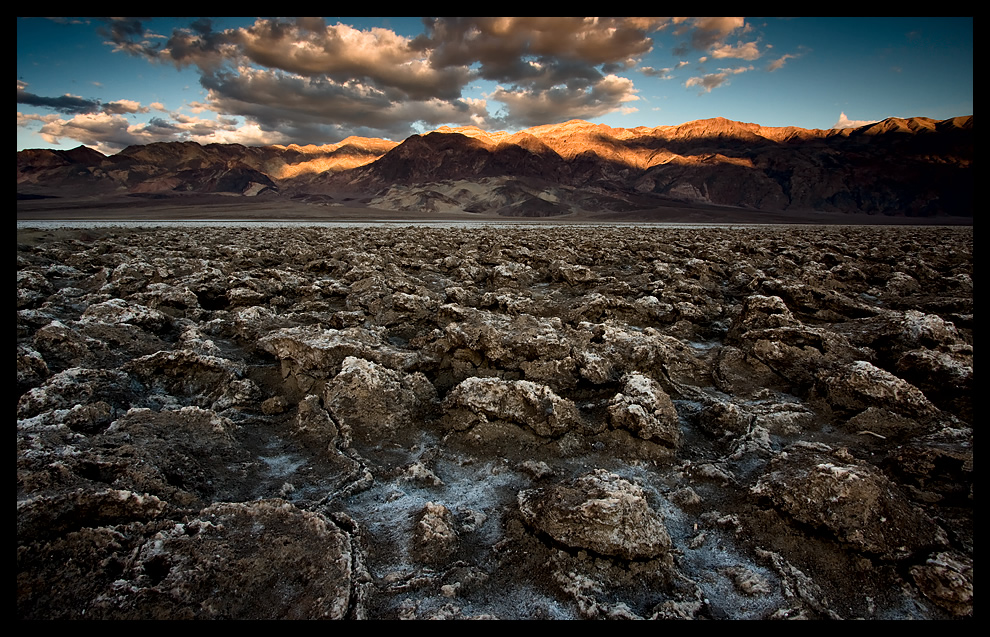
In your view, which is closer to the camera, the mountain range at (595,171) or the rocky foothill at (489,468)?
the rocky foothill at (489,468)

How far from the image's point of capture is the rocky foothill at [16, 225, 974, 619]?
1678mm

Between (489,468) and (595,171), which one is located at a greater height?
(595,171)

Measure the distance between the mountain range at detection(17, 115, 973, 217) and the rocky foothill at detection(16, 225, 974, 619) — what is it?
81878 mm

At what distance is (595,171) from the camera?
129m

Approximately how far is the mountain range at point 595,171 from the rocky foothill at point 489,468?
269ft

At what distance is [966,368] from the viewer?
3.28 m

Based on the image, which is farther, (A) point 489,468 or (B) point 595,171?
(B) point 595,171

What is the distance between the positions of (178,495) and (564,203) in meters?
93.0

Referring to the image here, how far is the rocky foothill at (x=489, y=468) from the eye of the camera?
1678 millimetres

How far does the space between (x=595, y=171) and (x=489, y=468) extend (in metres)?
137
